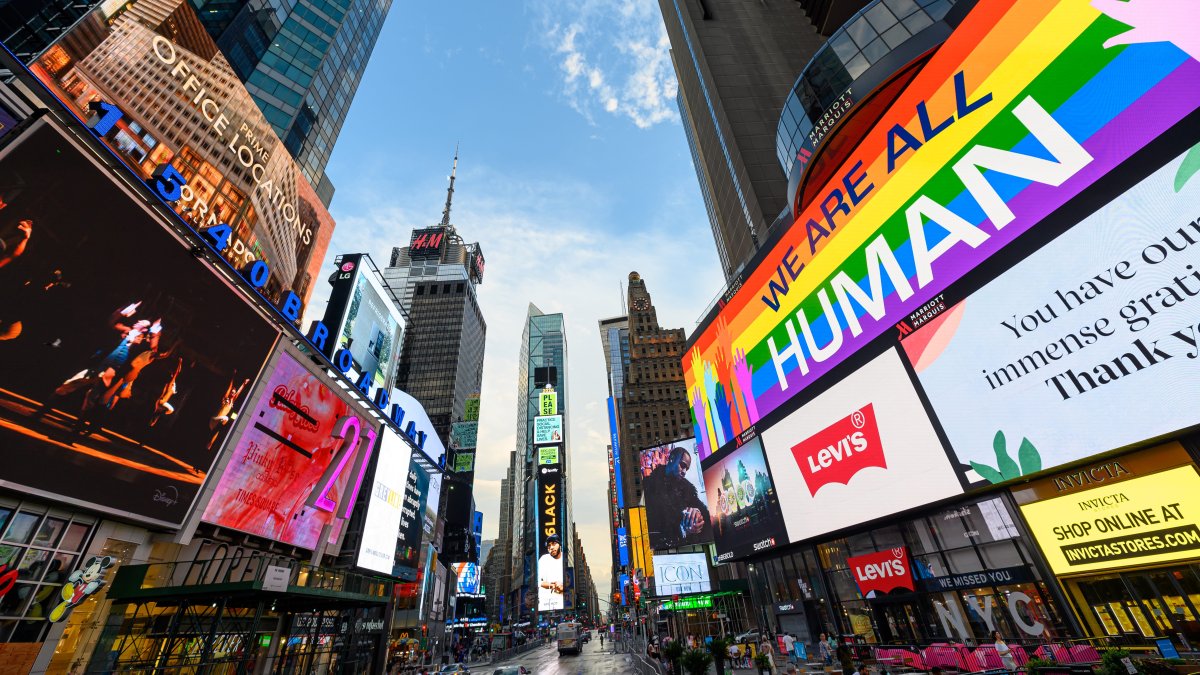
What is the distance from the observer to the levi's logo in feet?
70.0

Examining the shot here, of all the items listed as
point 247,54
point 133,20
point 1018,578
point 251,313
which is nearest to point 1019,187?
point 1018,578

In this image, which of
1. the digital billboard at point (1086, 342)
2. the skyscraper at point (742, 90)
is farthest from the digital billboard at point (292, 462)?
the skyscraper at point (742, 90)

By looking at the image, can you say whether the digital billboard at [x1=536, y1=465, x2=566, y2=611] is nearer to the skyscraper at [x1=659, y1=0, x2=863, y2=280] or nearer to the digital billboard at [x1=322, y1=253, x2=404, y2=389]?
the skyscraper at [x1=659, y1=0, x2=863, y2=280]

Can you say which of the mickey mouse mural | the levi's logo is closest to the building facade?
the levi's logo

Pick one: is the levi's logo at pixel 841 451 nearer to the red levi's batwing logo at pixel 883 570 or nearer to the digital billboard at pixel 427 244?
the red levi's batwing logo at pixel 883 570

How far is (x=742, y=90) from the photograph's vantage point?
199 ft

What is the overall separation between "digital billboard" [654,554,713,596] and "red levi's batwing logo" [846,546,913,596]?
84.8ft

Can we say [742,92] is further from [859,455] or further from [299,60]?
[859,455]

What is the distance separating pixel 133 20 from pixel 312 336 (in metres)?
15.6

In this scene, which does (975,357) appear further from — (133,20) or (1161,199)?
(133,20)

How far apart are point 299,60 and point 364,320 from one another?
28.5m

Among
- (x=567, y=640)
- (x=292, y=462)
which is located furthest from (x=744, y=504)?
(x=567, y=640)

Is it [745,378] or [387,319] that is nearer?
[745,378]

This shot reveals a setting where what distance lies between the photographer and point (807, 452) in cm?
2597
